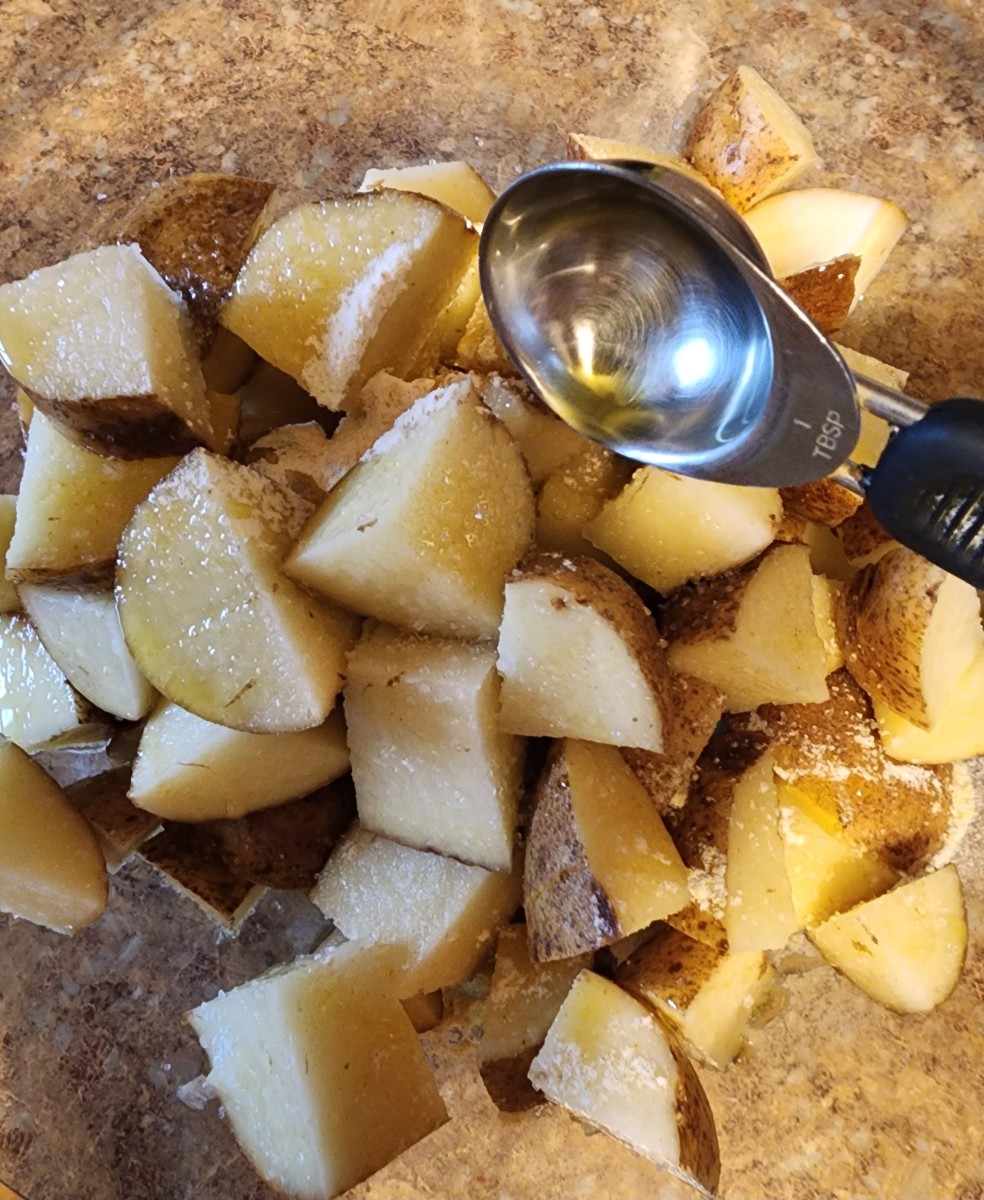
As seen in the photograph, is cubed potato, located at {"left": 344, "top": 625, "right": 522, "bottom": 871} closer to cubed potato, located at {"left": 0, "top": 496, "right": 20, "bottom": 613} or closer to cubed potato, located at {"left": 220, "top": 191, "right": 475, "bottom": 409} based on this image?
cubed potato, located at {"left": 220, "top": 191, "right": 475, "bottom": 409}

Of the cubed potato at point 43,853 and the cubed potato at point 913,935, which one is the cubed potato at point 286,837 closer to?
the cubed potato at point 43,853

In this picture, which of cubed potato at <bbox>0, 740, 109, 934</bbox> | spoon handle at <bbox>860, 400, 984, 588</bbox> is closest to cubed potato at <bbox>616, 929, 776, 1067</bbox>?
spoon handle at <bbox>860, 400, 984, 588</bbox>

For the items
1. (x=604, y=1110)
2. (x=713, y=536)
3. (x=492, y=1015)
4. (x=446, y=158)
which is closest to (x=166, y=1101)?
(x=492, y=1015)

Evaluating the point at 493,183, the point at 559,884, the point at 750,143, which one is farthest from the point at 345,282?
the point at 559,884

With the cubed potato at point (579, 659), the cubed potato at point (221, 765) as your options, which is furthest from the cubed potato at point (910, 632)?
the cubed potato at point (221, 765)

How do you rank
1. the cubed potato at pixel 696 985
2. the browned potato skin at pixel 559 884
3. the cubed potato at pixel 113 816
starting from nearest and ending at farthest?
the browned potato skin at pixel 559 884 → the cubed potato at pixel 696 985 → the cubed potato at pixel 113 816

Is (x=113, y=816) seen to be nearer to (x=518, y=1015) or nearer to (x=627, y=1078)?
(x=518, y=1015)
